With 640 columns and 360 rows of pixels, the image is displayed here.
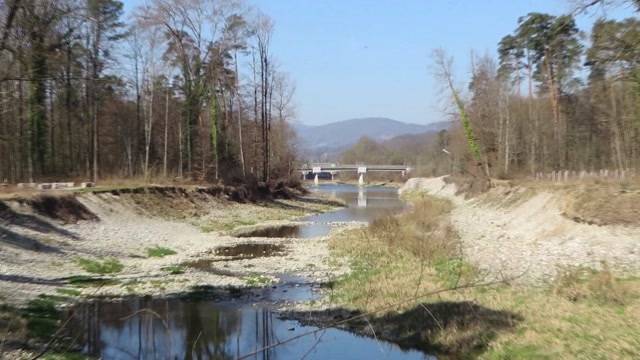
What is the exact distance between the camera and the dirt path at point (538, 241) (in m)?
18.3

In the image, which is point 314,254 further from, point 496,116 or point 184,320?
point 496,116

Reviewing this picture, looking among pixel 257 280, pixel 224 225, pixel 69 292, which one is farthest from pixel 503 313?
pixel 224 225

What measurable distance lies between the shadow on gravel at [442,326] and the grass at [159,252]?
12.9 m

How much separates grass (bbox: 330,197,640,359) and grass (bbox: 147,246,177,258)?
397 inches

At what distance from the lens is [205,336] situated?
13.9m

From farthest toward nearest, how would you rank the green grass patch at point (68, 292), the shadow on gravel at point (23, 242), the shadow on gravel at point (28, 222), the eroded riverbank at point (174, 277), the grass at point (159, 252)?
1. the grass at point (159, 252)
2. the shadow on gravel at point (28, 222)
3. the shadow on gravel at point (23, 242)
4. the green grass patch at point (68, 292)
5. the eroded riverbank at point (174, 277)

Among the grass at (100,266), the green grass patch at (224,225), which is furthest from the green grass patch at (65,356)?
the green grass patch at (224,225)

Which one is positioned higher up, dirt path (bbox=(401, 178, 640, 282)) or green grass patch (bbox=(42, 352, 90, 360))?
dirt path (bbox=(401, 178, 640, 282))

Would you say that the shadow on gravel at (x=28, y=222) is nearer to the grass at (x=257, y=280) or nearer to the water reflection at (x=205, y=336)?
the grass at (x=257, y=280)

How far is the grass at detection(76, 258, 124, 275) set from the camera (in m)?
21.5

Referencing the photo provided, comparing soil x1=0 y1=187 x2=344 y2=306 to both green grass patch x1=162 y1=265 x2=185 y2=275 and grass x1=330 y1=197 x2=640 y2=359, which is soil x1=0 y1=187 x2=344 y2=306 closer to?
green grass patch x1=162 y1=265 x2=185 y2=275

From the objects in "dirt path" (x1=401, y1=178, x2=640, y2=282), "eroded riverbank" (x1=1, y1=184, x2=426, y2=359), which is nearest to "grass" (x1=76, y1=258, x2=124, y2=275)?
"eroded riverbank" (x1=1, y1=184, x2=426, y2=359)

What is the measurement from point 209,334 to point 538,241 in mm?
16022

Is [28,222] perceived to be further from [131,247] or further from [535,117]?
[535,117]
